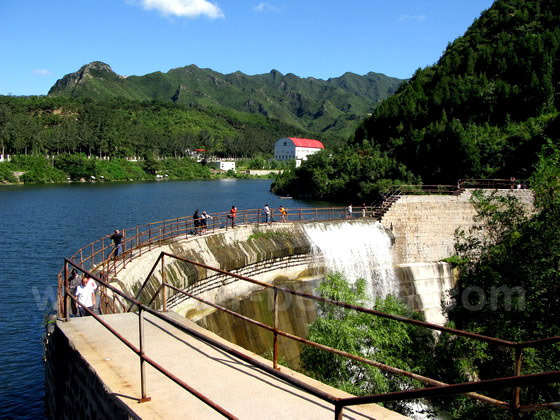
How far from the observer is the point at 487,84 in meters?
71.3

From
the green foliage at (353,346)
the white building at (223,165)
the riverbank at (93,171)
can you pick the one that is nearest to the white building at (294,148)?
the white building at (223,165)

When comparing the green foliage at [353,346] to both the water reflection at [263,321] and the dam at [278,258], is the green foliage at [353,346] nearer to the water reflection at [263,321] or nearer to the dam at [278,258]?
the water reflection at [263,321]

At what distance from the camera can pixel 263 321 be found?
2030 centimetres

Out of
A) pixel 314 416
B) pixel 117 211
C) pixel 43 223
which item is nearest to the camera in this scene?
pixel 314 416

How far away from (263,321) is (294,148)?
161 meters

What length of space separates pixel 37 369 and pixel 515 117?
69444 mm

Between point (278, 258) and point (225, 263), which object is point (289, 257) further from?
point (225, 263)

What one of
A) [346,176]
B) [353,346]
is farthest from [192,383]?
[346,176]

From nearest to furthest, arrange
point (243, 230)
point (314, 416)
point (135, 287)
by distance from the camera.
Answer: point (314, 416)
point (135, 287)
point (243, 230)

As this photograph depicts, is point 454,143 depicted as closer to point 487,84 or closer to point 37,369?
point 487,84

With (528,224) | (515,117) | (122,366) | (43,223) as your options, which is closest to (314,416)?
(122,366)

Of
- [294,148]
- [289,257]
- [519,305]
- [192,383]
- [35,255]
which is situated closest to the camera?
[192,383]

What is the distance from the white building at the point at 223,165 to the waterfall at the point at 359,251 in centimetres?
13695

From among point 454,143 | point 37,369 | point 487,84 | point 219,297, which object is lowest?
point 37,369
